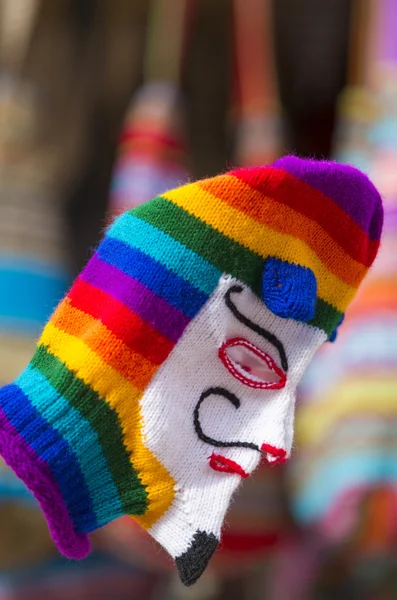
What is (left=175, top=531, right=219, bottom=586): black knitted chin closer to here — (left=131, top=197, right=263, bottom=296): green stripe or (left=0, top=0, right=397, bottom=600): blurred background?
(left=131, top=197, right=263, bottom=296): green stripe

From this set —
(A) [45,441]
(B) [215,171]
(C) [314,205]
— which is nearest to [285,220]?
(C) [314,205]

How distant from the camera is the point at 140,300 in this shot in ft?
0.80

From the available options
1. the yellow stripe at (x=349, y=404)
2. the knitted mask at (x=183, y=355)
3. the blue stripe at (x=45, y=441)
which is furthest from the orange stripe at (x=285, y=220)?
the yellow stripe at (x=349, y=404)

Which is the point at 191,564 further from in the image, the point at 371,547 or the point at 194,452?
the point at 371,547

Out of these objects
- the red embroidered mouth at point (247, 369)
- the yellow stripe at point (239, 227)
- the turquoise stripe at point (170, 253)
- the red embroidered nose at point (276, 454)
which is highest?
the yellow stripe at point (239, 227)

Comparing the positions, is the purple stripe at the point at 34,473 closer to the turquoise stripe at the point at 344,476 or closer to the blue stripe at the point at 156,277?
the blue stripe at the point at 156,277

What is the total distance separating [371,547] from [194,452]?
0.35 m

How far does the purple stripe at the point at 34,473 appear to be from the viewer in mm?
236

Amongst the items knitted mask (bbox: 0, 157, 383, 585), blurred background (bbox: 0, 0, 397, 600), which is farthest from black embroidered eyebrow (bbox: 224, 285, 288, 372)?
blurred background (bbox: 0, 0, 397, 600)

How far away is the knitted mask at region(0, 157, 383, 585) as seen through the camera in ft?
0.80

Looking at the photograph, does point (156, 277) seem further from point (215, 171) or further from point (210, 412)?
point (215, 171)

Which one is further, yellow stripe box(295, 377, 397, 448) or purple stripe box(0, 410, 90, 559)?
yellow stripe box(295, 377, 397, 448)

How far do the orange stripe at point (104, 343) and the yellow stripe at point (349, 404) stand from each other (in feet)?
1.02

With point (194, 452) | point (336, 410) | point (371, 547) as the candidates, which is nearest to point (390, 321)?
point (336, 410)
